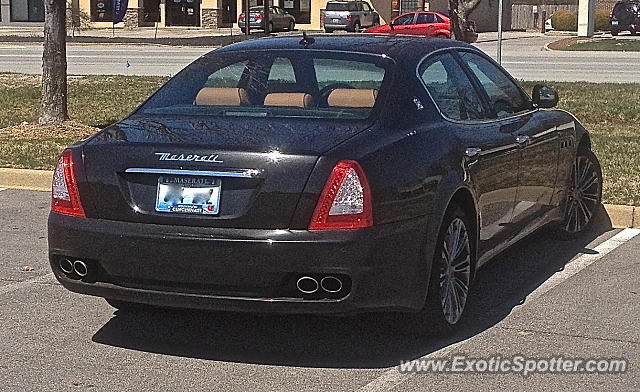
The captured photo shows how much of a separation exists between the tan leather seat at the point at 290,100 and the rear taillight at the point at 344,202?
0.92m

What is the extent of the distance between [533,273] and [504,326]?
4.22ft

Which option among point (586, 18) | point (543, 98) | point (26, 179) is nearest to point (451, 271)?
point (543, 98)

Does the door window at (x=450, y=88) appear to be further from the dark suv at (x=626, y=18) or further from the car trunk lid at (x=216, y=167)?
the dark suv at (x=626, y=18)

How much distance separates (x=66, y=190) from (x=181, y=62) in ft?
79.9

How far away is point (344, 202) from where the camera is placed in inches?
193

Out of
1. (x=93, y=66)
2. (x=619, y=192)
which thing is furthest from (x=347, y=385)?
(x=93, y=66)

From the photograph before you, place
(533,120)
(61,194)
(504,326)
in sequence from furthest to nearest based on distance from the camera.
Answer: (533,120), (504,326), (61,194)

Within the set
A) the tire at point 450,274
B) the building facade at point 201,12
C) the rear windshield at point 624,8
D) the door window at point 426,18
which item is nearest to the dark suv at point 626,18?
the rear windshield at point 624,8

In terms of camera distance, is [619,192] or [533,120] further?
[619,192]

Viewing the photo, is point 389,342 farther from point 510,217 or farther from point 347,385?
point 510,217

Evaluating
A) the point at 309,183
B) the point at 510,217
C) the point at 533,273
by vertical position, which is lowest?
the point at 533,273

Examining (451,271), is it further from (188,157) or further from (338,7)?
(338,7)

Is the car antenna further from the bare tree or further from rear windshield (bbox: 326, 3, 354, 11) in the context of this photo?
rear windshield (bbox: 326, 3, 354, 11)

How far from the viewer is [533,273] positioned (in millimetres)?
7117
